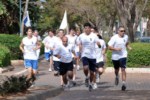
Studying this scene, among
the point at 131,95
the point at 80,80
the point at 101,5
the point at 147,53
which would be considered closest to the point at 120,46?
the point at 131,95

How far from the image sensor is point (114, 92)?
1384cm

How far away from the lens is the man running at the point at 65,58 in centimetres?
1425

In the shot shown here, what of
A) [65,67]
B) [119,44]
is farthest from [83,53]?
[119,44]

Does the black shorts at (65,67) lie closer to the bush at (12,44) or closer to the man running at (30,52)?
the man running at (30,52)

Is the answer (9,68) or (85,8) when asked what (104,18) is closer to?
(85,8)

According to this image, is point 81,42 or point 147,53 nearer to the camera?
point 81,42

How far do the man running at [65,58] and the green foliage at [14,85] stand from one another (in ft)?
7.43

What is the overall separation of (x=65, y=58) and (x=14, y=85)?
299 cm

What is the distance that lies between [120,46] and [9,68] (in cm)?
861

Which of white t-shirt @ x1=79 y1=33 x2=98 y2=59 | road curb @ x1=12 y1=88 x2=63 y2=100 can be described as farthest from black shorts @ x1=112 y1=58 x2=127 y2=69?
road curb @ x1=12 y1=88 x2=63 y2=100

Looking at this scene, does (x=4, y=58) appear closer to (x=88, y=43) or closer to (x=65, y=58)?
(x=65, y=58)

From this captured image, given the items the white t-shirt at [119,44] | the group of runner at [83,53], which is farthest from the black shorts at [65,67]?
the white t-shirt at [119,44]

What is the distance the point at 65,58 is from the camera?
14.4 m

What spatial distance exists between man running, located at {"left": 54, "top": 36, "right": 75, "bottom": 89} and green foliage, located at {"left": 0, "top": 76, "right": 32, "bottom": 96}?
7.43ft
